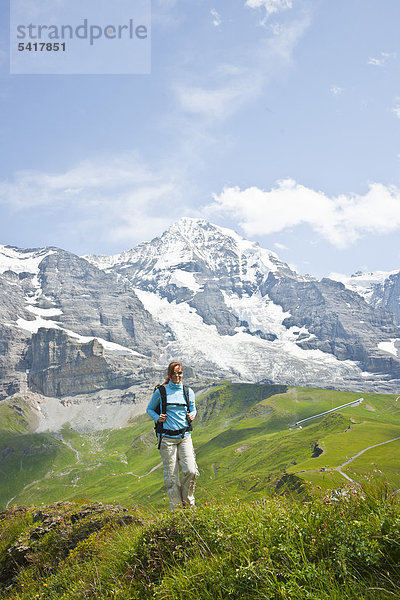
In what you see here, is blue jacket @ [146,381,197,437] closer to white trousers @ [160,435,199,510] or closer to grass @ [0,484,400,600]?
white trousers @ [160,435,199,510]

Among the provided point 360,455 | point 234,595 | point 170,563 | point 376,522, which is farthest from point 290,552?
point 360,455

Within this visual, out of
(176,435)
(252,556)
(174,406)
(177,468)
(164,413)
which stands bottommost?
(177,468)

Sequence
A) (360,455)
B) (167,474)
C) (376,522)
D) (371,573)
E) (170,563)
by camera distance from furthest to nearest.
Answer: (360,455)
(167,474)
(170,563)
(376,522)
(371,573)

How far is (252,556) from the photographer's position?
547 centimetres

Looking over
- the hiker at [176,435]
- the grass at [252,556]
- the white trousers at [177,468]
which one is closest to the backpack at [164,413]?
the hiker at [176,435]

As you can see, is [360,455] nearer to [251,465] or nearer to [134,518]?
[251,465]

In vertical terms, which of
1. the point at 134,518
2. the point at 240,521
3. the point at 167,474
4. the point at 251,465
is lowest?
the point at 251,465

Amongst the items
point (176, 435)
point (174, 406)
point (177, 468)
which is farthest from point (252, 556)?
point (174, 406)

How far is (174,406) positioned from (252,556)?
608 cm

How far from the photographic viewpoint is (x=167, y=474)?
11.0m

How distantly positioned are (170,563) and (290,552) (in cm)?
217

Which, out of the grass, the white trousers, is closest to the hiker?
the white trousers

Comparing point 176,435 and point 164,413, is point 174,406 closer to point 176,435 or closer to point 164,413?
point 164,413

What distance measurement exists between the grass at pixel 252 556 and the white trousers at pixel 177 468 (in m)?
2.28
